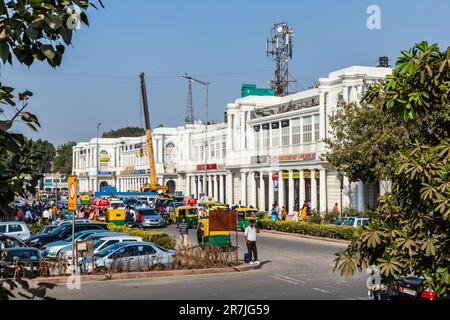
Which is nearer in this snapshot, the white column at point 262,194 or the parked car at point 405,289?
the parked car at point 405,289

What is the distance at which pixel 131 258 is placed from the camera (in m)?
22.3

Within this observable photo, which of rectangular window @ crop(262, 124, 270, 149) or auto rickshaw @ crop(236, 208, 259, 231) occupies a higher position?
rectangular window @ crop(262, 124, 270, 149)

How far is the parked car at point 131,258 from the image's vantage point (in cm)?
2220

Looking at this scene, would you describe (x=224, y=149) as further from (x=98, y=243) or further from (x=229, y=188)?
(x=98, y=243)

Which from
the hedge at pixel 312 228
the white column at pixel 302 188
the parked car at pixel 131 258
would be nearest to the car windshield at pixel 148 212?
the hedge at pixel 312 228

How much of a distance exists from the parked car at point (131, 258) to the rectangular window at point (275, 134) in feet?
131

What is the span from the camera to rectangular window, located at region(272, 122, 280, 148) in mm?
62250

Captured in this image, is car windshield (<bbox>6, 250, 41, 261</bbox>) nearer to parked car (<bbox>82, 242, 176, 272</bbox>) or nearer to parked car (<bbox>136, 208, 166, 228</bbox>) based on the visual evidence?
parked car (<bbox>82, 242, 176, 272</bbox>)

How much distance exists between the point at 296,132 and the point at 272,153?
5360 millimetres

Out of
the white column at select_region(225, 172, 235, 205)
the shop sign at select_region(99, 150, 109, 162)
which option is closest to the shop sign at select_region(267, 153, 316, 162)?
the white column at select_region(225, 172, 235, 205)

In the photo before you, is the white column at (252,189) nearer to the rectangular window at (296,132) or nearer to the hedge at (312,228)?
the rectangular window at (296,132)

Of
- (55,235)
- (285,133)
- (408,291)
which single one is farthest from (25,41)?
(285,133)

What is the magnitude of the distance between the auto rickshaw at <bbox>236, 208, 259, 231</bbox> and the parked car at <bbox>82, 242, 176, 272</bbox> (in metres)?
19.7

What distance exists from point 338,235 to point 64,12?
1279 inches
